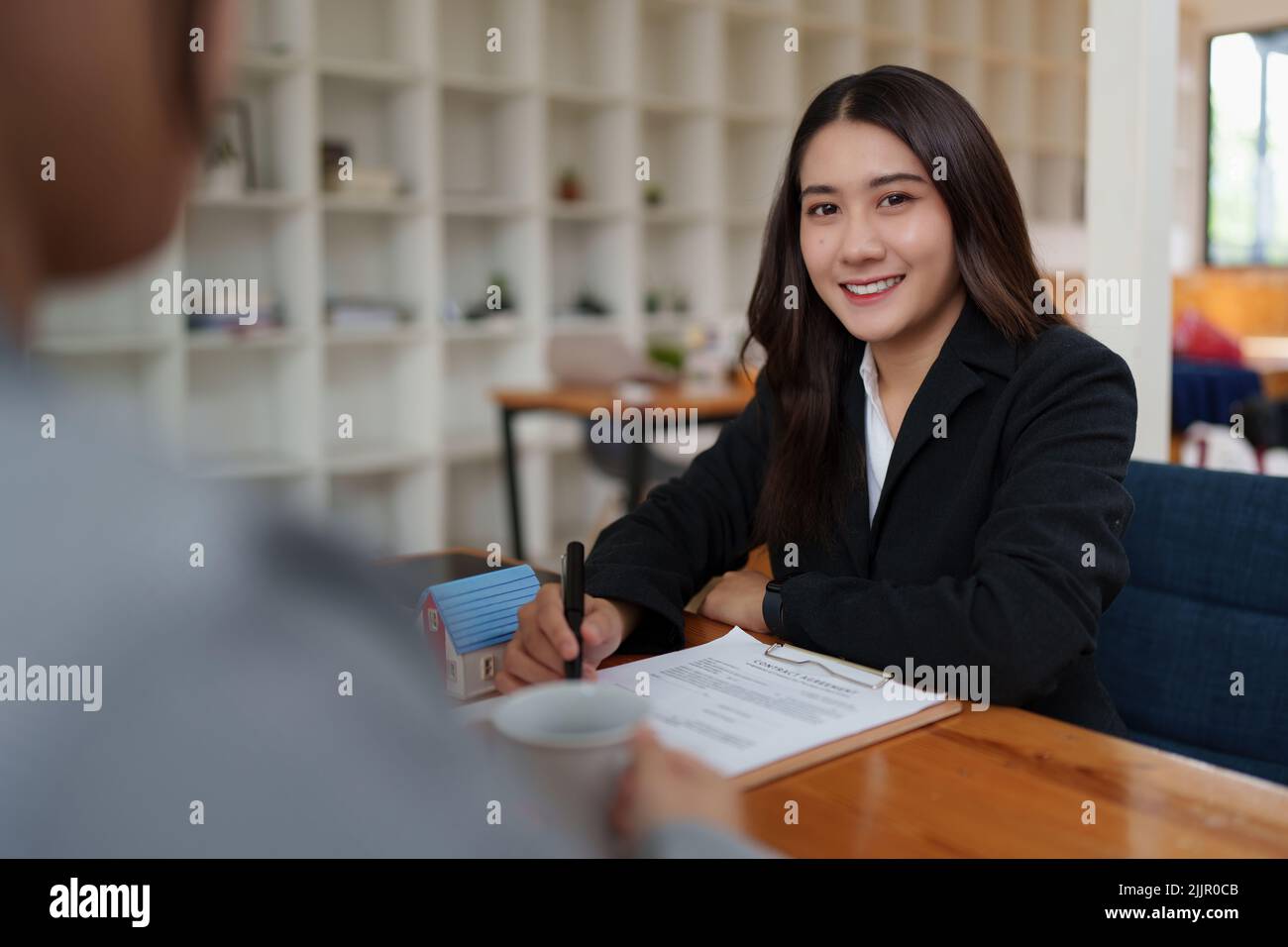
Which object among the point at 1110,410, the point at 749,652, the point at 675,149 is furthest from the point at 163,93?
the point at 675,149

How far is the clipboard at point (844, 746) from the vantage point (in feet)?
2.86

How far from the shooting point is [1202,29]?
838 cm

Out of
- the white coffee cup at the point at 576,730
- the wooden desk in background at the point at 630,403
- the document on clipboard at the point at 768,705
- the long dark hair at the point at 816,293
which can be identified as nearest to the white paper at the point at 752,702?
the document on clipboard at the point at 768,705

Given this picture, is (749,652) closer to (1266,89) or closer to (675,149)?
(675,149)

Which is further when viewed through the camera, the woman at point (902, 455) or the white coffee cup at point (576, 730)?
the woman at point (902, 455)

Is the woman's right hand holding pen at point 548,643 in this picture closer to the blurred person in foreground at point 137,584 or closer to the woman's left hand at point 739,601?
the woman's left hand at point 739,601

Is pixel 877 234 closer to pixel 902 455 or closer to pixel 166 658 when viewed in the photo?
pixel 902 455

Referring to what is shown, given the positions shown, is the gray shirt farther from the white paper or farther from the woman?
the woman

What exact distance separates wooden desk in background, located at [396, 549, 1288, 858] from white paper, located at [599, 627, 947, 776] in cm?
4

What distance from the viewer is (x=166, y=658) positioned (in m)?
0.31

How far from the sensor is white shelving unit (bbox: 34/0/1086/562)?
14.3 feet

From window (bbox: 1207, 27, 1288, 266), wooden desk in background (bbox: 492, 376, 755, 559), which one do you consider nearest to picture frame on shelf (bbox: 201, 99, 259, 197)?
wooden desk in background (bbox: 492, 376, 755, 559)
